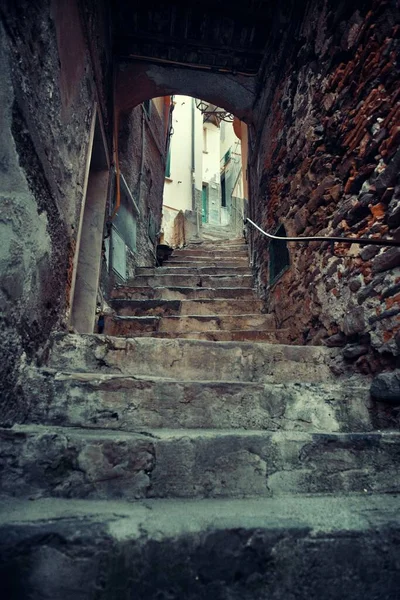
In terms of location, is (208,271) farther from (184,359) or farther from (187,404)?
(187,404)

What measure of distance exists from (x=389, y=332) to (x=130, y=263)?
4019 millimetres

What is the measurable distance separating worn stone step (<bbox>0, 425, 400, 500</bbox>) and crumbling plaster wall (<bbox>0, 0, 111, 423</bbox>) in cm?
24

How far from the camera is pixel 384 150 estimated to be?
190 centimetres

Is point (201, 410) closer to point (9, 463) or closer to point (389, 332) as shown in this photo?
point (9, 463)

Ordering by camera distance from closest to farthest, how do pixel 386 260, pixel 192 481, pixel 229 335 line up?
pixel 192 481 < pixel 386 260 < pixel 229 335

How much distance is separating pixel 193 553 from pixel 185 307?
2.76m

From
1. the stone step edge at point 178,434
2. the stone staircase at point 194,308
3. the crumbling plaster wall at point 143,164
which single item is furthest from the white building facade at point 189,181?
the stone step edge at point 178,434

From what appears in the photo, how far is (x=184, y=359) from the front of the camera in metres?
1.99

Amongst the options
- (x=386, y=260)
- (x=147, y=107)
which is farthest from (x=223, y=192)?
(x=386, y=260)

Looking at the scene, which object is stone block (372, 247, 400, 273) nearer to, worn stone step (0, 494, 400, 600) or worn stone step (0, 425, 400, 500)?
worn stone step (0, 425, 400, 500)

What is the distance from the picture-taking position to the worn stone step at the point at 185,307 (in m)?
3.67

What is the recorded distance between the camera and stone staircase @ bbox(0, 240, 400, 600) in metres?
0.95

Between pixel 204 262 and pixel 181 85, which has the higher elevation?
pixel 181 85

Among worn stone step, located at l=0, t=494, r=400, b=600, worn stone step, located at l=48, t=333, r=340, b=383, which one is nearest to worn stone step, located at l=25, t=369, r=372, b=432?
worn stone step, located at l=48, t=333, r=340, b=383
